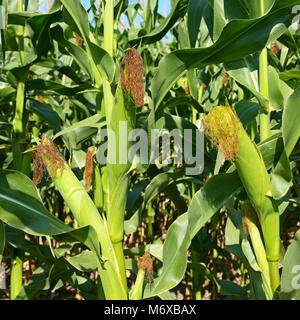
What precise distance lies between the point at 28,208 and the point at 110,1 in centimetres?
59

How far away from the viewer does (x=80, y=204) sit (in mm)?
966

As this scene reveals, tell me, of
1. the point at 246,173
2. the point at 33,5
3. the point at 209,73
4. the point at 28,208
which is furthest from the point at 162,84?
the point at 209,73

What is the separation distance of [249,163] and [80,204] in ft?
1.35

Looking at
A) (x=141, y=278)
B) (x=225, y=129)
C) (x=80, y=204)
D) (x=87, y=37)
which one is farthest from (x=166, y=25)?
(x=141, y=278)

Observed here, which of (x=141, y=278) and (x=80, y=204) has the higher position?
(x=80, y=204)

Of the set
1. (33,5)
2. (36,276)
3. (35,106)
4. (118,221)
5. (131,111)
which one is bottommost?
(36,276)

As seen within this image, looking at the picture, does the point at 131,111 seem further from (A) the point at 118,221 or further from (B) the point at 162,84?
(A) the point at 118,221

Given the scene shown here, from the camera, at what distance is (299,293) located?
994 millimetres

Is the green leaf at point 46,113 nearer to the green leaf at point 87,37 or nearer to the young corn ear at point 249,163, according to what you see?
the green leaf at point 87,37

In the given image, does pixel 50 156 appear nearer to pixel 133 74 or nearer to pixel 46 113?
pixel 133 74

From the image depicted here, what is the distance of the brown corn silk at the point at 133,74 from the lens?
883 mm

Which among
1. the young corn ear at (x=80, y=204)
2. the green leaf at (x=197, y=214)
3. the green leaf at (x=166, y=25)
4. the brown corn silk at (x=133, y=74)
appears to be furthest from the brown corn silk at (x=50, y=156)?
the green leaf at (x=166, y=25)

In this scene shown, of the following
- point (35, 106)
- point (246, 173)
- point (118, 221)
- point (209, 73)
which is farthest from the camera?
point (209, 73)

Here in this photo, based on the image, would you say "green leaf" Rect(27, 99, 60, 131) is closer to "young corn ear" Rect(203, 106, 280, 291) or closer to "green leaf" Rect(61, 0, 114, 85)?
"green leaf" Rect(61, 0, 114, 85)
